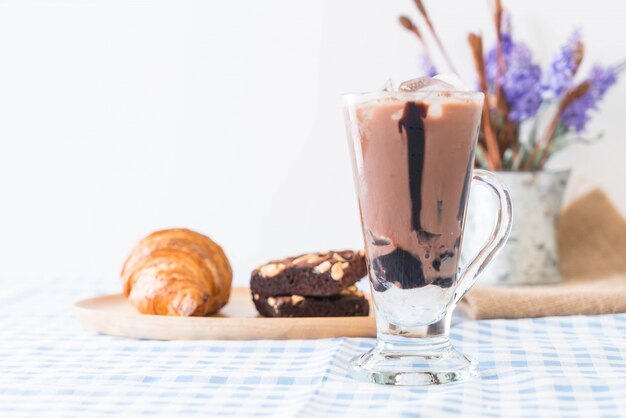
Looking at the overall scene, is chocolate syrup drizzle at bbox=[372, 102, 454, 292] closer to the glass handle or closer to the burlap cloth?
the glass handle

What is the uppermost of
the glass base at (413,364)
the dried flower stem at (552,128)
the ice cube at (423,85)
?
the ice cube at (423,85)

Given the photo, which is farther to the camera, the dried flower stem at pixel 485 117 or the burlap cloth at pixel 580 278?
the dried flower stem at pixel 485 117

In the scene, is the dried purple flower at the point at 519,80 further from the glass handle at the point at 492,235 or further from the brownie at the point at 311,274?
the glass handle at the point at 492,235

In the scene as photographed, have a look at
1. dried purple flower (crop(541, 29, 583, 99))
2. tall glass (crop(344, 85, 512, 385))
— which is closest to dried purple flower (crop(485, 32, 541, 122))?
dried purple flower (crop(541, 29, 583, 99))

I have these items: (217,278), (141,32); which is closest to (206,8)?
(141,32)

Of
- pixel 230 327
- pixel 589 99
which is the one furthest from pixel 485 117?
pixel 230 327

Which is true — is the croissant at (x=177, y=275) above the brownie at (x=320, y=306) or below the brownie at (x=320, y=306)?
above

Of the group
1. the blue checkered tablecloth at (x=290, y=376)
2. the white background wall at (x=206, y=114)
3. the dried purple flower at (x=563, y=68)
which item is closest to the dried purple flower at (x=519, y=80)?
the dried purple flower at (x=563, y=68)
